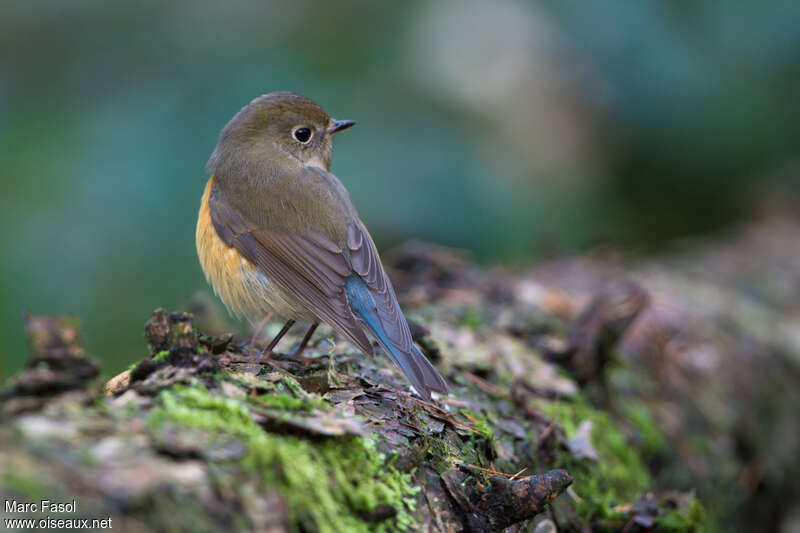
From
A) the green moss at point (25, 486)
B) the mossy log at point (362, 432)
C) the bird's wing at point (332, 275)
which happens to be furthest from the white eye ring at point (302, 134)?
the green moss at point (25, 486)

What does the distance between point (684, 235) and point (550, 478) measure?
659 cm

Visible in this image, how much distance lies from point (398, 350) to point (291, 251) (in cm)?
74

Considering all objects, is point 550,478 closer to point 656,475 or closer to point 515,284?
point 656,475

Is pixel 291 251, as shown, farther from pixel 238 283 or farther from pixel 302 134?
pixel 302 134

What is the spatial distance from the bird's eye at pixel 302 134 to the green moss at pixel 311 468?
2.03 meters

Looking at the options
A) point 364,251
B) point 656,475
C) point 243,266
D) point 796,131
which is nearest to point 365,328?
point 364,251

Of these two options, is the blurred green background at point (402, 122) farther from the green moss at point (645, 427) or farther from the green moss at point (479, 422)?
the green moss at point (479, 422)

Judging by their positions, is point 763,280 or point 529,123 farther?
point 529,123

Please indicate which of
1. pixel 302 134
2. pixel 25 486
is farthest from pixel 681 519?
pixel 302 134

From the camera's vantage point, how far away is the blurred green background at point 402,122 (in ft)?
19.1

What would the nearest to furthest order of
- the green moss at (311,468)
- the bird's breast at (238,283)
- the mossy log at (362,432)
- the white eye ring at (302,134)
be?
the mossy log at (362,432) < the green moss at (311,468) < the bird's breast at (238,283) < the white eye ring at (302,134)

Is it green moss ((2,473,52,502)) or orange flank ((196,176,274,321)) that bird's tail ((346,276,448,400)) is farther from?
green moss ((2,473,52,502))

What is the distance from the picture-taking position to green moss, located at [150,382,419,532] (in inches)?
75.3

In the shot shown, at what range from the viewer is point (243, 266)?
3328mm
